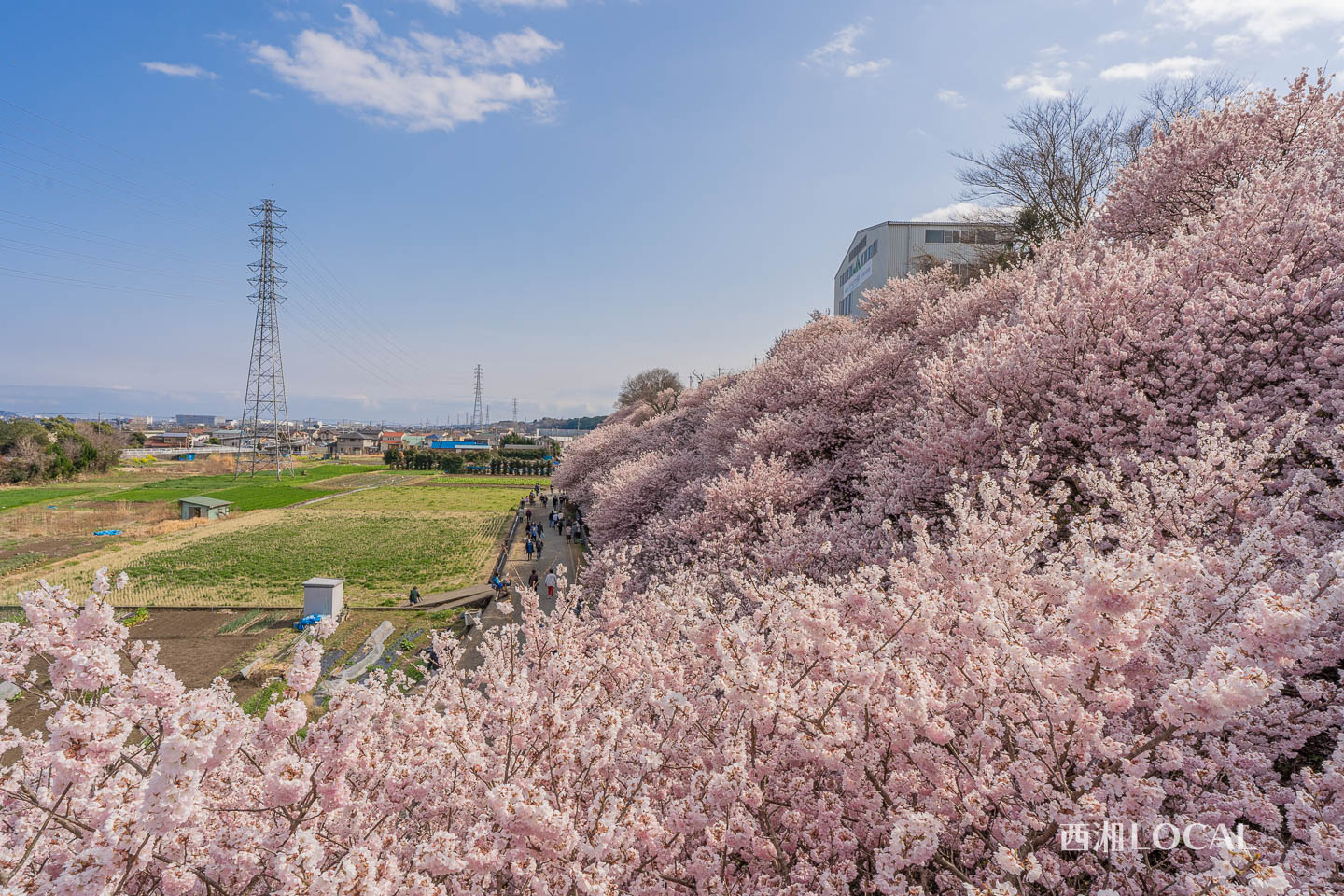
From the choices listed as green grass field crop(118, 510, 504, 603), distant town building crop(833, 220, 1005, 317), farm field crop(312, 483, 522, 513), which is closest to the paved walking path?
green grass field crop(118, 510, 504, 603)

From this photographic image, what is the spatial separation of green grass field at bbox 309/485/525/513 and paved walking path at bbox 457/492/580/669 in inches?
515

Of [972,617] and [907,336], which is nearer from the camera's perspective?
[972,617]

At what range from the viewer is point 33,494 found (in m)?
56.7

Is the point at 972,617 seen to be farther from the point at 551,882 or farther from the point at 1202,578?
the point at 551,882

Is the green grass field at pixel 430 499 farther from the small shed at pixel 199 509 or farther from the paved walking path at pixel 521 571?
the paved walking path at pixel 521 571

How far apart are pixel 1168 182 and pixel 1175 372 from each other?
907cm

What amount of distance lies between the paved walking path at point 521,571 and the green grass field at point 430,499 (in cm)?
1307

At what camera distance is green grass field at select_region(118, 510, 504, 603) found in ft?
85.7

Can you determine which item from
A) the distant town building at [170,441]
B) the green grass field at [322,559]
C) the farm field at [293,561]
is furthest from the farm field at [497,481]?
the distant town building at [170,441]

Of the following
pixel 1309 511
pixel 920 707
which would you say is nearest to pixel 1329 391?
pixel 1309 511

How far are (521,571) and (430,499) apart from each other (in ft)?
122

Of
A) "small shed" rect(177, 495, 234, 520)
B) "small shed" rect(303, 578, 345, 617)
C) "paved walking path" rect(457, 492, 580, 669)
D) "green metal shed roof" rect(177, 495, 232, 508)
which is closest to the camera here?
"paved walking path" rect(457, 492, 580, 669)

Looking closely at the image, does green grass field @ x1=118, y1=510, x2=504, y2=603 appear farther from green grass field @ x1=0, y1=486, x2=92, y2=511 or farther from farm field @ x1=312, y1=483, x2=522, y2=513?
green grass field @ x1=0, y1=486, x2=92, y2=511

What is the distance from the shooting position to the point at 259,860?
3.03 meters
